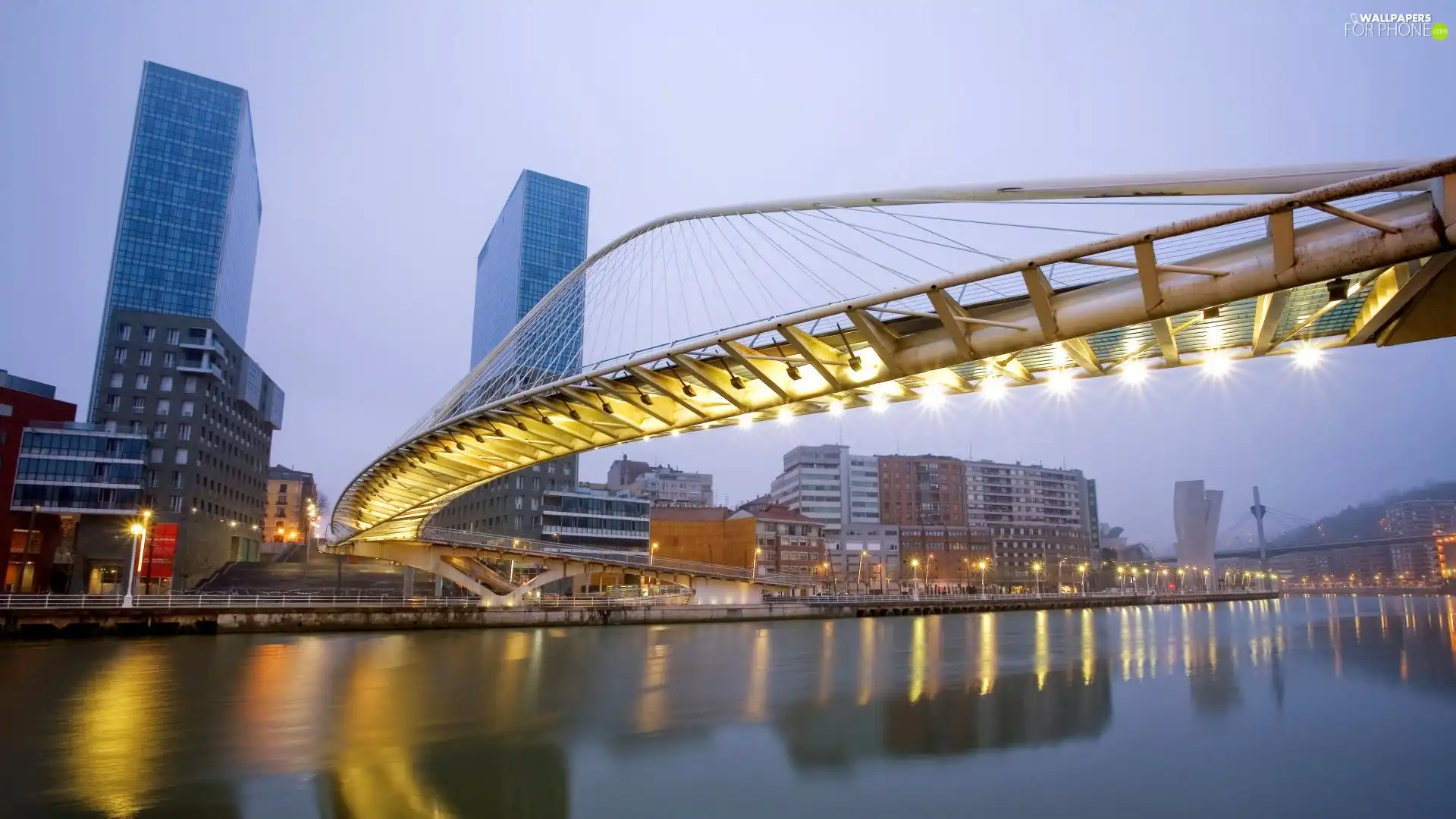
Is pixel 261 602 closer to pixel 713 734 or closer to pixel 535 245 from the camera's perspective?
pixel 713 734

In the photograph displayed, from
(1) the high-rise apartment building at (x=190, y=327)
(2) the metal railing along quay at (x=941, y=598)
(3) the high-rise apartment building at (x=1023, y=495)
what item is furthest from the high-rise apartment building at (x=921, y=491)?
(1) the high-rise apartment building at (x=190, y=327)

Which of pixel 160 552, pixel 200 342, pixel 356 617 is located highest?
pixel 200 342

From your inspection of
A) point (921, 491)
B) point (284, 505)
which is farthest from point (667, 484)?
point (284, 505)

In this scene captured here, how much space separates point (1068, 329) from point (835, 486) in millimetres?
147659

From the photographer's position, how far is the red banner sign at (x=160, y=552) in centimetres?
7312

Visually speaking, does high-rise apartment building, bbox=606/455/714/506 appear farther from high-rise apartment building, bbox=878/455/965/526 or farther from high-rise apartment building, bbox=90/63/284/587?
high-rise apartment building, bbox=90/63/284/587

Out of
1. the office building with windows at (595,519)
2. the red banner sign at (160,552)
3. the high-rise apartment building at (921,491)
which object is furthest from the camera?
the high-rise apartment building at (921,491)

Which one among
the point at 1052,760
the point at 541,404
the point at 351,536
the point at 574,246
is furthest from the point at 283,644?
the point at 574,246

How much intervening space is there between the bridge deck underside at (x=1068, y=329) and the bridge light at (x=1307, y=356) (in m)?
0.07

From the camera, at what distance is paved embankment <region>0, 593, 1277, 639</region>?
4428cm

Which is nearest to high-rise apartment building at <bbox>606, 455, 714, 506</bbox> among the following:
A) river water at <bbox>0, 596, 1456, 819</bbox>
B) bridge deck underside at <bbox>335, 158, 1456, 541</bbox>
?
river water at <bbox>0, 596, 1456, 819</bbox>

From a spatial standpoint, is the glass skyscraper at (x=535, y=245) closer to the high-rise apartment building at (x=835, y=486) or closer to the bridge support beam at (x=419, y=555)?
the high-rise apartment building at (x=835, y=486)

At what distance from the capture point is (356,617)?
174ft

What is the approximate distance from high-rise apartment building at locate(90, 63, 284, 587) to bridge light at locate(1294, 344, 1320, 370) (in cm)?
8783
